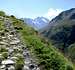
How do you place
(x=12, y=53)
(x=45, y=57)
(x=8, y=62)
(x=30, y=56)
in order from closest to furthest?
(x=8, y=62)
(x=12, y=53)
(x=30, y=56)
(x=45, y=57)

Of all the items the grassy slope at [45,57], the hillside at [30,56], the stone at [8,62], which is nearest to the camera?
the stone at [8,62]

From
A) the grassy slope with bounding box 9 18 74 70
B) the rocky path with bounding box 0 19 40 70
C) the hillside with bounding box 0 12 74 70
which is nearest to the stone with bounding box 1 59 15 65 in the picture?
the rocky path with bounding box 0 19 40 70

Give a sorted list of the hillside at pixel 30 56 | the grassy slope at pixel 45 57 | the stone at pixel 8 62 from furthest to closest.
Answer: the grassy slope at pixel 45 57 → the hillside at pixel 30 56 → the stone at pixel 8 62

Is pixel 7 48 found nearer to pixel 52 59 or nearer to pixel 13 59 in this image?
pixel 13 59

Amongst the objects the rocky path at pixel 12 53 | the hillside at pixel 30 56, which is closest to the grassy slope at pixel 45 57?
the hillside at pixel 30 56

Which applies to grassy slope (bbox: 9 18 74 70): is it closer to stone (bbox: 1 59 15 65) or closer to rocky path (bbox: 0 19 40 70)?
rocky path (bbox: 0 19 40 70)

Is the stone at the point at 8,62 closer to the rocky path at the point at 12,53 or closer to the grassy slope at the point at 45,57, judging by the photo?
the rocky path at the point at 12,53

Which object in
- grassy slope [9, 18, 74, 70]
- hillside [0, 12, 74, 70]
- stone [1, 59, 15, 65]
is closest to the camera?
stone [1, 59, 15, 65]

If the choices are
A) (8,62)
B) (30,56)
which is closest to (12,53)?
(30,56)

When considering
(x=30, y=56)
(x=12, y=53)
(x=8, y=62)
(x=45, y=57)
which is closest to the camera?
(x=8, y=62)

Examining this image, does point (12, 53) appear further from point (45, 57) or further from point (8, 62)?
point (45, 57)

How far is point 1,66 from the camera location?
29.3ft

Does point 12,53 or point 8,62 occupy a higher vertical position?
point 12,53

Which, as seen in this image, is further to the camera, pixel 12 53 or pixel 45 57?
pixel 45 57
